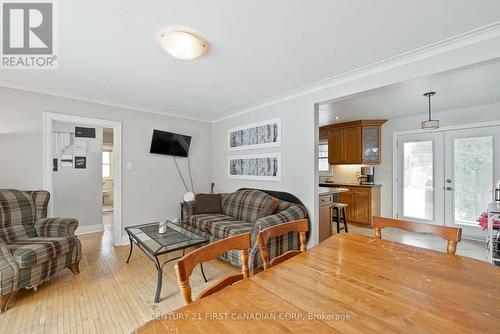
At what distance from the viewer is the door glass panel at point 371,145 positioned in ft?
16.1

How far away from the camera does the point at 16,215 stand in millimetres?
2490

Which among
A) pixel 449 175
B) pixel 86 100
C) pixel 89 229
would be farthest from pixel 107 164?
pixel 449 175

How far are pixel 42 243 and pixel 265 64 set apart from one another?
290 centimetres

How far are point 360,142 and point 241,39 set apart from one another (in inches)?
157

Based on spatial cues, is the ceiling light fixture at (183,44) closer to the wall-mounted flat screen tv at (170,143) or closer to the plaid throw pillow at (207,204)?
the wall-mounted flat screen tv at (170,143)

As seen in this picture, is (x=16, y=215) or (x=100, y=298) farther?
(x=16, y=215)

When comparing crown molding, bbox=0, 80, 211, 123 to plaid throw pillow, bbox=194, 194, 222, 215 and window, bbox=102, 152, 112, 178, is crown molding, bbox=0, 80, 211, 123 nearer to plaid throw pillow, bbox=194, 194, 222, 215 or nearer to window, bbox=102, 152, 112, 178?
plaid throw pillow, bbox=194, 194, 222, 215

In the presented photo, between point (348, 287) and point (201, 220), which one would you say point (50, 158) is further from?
point (348, 287)

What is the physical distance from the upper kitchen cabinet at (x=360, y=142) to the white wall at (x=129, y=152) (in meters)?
3.12

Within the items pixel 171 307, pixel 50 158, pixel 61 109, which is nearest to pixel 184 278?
pixel 171 307

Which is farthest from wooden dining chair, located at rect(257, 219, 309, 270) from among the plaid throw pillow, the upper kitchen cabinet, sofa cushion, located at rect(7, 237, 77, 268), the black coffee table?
the upper kitchen cabinet

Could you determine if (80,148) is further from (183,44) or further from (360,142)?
(360,142)

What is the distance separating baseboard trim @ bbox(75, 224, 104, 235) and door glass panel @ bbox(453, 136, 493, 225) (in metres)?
6.83

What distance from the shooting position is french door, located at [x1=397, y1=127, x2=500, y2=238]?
3746 millimetres
